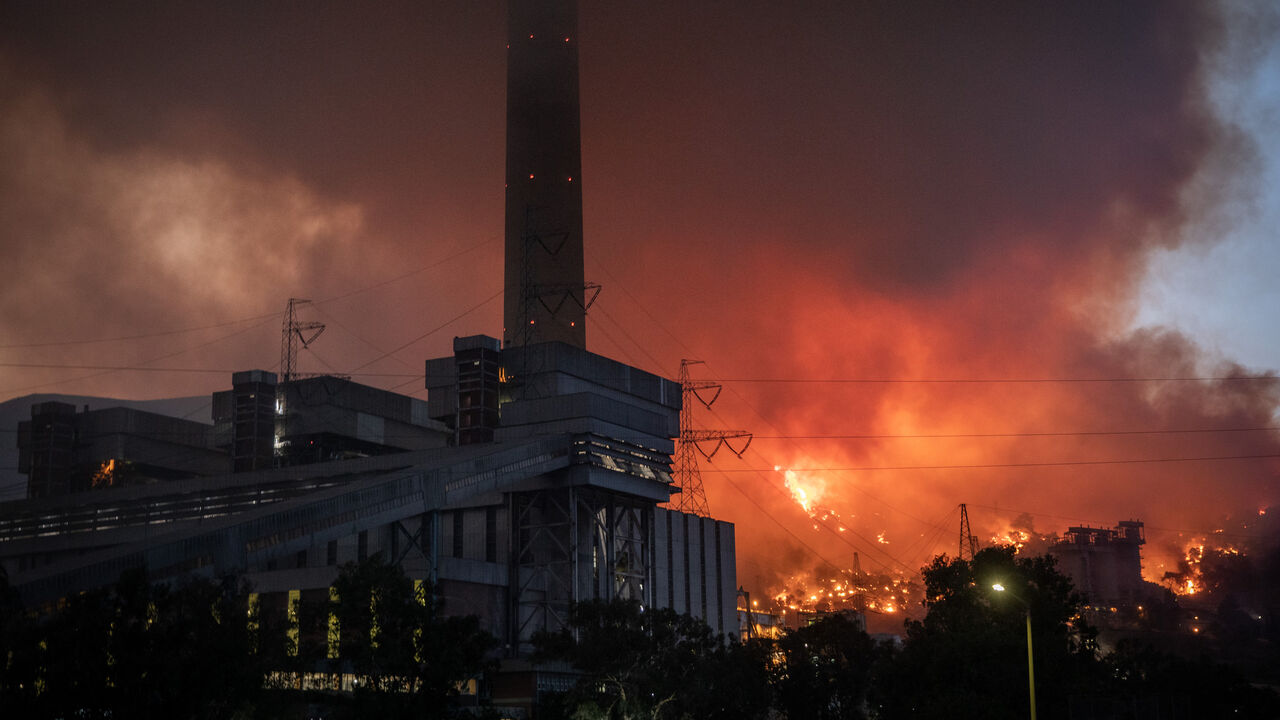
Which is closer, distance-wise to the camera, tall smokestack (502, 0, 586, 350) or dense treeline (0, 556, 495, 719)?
dense treeline (0, 556, 495, 719)

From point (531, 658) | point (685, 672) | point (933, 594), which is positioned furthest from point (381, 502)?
point (933, 594)

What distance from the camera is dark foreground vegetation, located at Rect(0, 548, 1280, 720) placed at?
43.3 metres

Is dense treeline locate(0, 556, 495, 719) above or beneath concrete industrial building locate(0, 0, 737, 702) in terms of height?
beneath

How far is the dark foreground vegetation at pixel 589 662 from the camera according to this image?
43.3 meters

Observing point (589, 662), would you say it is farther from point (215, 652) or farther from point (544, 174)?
point (544, 174)

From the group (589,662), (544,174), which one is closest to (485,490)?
(589,662)

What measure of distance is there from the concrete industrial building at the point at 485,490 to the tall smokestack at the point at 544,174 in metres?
0.33

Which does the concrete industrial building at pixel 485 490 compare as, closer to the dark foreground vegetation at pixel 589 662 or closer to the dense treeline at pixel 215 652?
the dark foreground vegetation at pixel 589 662

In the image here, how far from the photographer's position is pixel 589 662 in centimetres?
7012

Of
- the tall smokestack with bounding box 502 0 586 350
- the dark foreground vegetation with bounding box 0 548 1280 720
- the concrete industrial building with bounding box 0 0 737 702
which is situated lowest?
the dark foreground vegetation with bounding box 0 548 1280 720

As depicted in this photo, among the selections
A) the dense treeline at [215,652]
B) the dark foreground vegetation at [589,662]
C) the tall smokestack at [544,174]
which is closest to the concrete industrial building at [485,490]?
the tall smokestack at [544,174]

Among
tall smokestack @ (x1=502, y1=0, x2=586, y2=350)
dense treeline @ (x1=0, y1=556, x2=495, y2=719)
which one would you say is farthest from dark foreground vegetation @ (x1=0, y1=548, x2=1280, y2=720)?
tall smokestack @ (x1=502, y1=0, x2=586, y2=350)

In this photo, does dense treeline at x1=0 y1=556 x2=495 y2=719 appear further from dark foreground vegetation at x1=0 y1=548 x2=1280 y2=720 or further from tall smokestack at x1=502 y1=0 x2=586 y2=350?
tall smokestack at x1=502 y1=0 x2=586 y2=350

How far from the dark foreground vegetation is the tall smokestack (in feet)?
194
